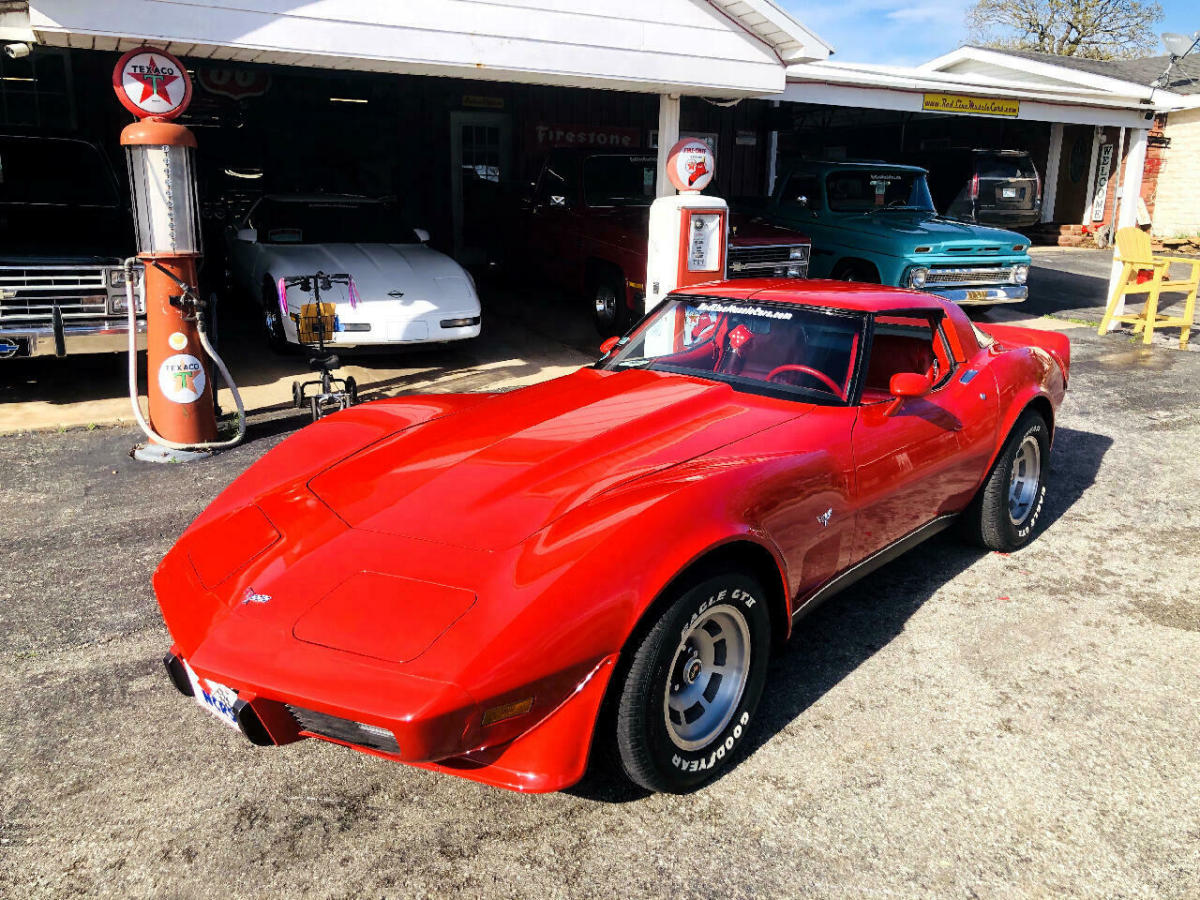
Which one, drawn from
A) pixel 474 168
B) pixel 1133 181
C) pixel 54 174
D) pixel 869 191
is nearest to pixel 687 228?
pixel 869 191

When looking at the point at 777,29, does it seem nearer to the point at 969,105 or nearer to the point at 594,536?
the point at 969,105

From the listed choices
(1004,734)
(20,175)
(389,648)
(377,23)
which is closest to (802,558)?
(1004,734)

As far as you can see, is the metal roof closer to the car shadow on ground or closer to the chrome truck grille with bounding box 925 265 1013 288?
the chrome truck grille with bounding box 925 265 1013 288

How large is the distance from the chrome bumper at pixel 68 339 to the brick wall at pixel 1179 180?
2451 centimetres

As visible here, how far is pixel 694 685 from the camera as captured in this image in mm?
3004

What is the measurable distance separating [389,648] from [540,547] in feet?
1.74

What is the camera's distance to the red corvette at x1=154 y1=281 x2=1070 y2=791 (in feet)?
8.04

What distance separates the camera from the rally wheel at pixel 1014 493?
470 centimetres

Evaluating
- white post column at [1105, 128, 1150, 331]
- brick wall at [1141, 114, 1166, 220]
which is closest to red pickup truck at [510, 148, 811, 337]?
white post column at [1105, 128, 1150, 331]

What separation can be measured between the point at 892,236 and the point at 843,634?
8.12 m

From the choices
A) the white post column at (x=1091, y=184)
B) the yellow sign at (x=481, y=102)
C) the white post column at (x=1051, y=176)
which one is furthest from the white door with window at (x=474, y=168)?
the white post column at (x=1091, y=184)

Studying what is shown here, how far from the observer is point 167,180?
6379 mm

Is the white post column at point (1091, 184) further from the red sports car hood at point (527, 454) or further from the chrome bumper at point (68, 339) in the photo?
the red sports car hood at point (527, 454)

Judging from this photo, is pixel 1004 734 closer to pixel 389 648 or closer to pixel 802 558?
pixel 802 558
